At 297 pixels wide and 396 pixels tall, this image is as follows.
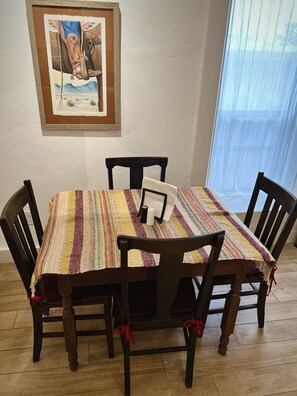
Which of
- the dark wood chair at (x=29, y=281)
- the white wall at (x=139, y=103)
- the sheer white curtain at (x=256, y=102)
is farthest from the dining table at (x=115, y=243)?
the sheer white curtain at (x=256, y=102)

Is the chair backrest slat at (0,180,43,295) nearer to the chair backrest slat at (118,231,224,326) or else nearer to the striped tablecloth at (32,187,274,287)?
the striped tablecloth at (32,187,274,287)

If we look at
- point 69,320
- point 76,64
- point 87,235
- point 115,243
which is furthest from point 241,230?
point 76,64

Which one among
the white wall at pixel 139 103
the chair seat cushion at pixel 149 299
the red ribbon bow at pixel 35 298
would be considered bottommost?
the chair seat cushion at pixel 149 299

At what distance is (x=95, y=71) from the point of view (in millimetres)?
1811

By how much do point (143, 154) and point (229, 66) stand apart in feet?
2.98

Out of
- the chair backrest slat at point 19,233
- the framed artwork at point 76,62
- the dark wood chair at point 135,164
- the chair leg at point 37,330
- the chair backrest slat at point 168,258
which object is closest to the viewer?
the chair backrest slat at point 168,258

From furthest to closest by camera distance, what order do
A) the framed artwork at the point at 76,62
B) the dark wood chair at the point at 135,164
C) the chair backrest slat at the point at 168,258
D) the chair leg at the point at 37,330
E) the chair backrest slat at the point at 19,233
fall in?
the dark wood chair at the point at 135,164
the framed artwork at the point at 76,62
the chair leg at the point at 37,330
the chair backrest slat at the point at 19,233
the chair backrest slat at the point at 168,258

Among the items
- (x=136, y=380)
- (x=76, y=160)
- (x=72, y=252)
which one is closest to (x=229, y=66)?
(x=76, y=160)

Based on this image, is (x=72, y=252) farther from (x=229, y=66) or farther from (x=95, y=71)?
(x=229, y=66)

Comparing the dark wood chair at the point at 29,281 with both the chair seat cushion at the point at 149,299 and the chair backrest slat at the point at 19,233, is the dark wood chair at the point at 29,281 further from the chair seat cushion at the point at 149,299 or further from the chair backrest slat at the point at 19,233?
the chair seat cushion at the point at 149,299

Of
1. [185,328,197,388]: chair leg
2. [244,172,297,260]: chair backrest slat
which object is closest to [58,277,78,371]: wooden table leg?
[185,328,197,388]: chair leg

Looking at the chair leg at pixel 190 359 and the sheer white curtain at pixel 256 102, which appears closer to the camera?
the chair leg at pixel 190 359

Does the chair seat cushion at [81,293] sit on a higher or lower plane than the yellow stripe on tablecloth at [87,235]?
lower

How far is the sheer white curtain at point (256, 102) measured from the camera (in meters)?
1.89
